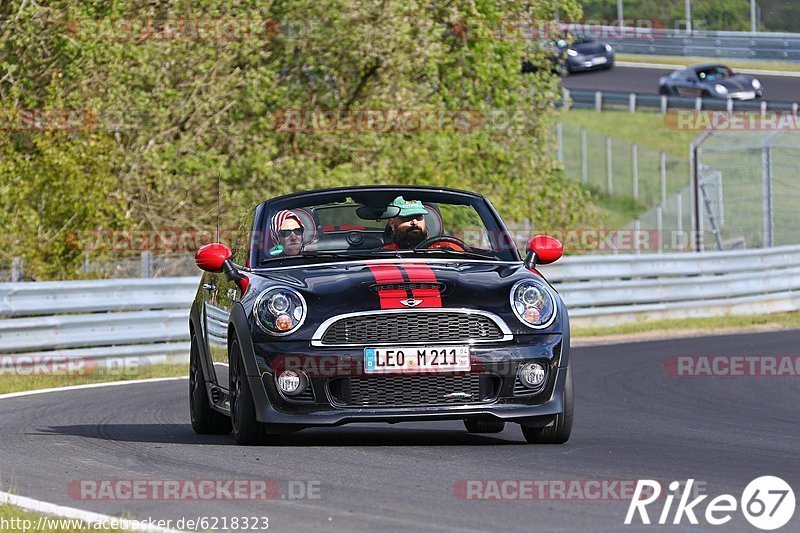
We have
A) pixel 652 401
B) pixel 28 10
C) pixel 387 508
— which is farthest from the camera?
pixel 28 10

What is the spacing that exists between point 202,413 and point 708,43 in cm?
5187

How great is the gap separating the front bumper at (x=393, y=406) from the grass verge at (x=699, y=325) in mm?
12196

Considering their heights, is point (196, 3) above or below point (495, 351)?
above

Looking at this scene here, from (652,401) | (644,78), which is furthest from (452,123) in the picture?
(644,78)

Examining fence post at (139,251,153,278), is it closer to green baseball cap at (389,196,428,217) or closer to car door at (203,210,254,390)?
car door at (203,210,254,390)

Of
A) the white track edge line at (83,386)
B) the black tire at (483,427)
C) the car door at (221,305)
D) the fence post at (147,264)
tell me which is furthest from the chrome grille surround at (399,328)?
the fence post at (147,264)

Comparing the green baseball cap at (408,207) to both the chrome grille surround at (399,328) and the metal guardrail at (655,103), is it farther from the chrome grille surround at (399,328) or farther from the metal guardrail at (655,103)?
the metal guardrail at (655,103)

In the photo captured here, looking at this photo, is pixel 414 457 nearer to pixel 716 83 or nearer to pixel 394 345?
pixel 394 345

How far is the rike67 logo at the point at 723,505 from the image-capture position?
5.67 metres

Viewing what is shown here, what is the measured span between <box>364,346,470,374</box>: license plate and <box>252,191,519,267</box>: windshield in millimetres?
950

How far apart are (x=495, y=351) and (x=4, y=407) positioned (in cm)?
519

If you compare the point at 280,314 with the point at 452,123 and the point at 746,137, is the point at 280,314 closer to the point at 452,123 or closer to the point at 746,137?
the point at 452,123

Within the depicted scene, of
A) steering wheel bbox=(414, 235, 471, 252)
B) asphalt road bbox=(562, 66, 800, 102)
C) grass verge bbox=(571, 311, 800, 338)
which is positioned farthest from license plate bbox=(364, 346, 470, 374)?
asphalt road bbox=(562, 66, 800, 102)

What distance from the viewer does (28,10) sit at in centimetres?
2220
